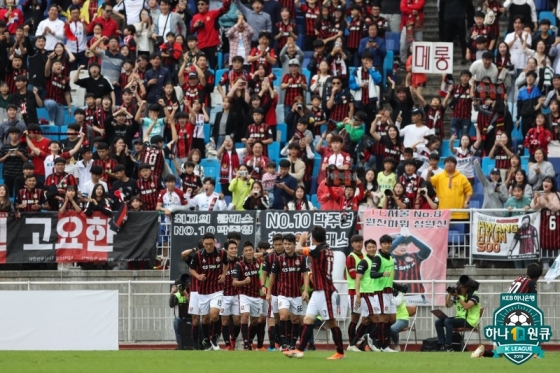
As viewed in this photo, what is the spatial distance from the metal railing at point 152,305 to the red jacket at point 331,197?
5.90ft

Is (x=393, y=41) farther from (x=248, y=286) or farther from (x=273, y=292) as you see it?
(x=273, y=292)

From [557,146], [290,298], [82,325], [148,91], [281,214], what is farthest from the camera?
[148,91]

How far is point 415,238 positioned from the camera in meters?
25.5

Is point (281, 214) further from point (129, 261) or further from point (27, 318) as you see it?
point (27, 318)

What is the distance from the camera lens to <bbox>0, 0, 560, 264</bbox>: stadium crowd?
26641 millimetres

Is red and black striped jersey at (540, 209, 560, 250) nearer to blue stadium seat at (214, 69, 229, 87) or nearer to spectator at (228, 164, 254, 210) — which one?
spectator at (228, 164, 254, 210)

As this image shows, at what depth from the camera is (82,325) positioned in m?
23.5

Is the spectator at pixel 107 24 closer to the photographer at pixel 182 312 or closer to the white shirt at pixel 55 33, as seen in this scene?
the white shirt at pixel 55 33

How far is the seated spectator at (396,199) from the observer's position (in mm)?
25672

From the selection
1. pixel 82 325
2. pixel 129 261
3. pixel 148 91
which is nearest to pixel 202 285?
pixel 82 325

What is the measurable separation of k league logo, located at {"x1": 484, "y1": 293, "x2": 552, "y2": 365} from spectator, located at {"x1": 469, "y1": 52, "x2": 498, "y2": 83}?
1219 cm

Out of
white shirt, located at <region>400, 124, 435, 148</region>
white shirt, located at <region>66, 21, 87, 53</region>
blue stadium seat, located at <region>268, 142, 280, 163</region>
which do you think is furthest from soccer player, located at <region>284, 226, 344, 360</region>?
white shirt, located at <region>66, 21, 87, 53</region>

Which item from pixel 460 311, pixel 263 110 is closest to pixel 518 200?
pixel 460 311

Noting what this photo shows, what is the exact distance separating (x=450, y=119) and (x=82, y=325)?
452 inches
